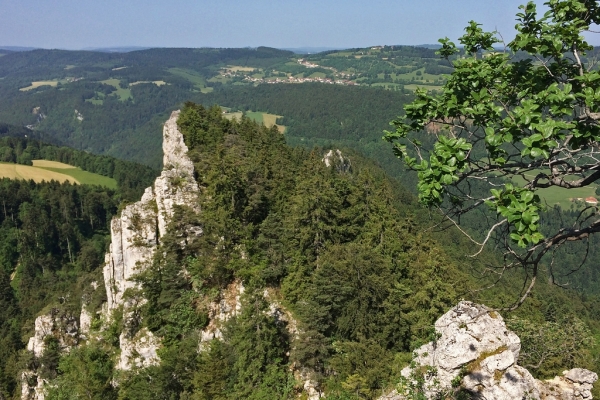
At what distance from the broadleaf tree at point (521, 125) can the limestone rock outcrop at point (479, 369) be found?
783 centimetres

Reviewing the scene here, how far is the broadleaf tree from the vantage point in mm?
5668

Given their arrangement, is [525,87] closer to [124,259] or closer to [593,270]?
[124,259]

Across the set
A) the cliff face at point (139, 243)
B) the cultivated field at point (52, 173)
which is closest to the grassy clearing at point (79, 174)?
the cultivated field at point (52, 173)

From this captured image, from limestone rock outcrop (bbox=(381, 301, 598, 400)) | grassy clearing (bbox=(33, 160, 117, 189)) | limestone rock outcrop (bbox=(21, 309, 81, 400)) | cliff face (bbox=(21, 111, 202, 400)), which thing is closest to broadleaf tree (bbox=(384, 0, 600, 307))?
limestone rock outcrop (bbox=(381, 301, 598, 400))

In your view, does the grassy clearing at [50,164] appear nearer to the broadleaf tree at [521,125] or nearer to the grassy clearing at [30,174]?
the grassy clearing at [30,174]

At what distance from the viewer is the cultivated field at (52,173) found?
431 ft

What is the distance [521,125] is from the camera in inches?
231

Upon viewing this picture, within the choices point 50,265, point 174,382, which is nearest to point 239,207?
point 174,382

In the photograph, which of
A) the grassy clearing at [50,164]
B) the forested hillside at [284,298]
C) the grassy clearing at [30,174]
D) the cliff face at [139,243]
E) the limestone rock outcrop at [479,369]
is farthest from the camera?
the grassy clearing at [50,164]

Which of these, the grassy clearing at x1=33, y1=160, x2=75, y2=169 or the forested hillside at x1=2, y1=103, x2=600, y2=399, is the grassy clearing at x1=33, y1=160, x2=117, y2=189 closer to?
Result: the grassy clearing at x1=33, y1=160, x2=75, y2=169

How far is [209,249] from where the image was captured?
32.1 metres

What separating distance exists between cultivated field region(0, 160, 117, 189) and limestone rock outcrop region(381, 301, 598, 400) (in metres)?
147

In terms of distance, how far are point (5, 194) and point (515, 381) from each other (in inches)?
5295

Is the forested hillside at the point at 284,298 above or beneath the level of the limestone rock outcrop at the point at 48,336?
above
